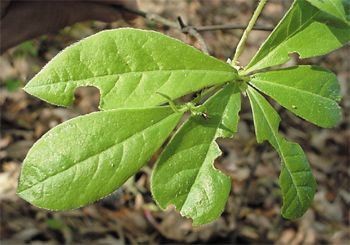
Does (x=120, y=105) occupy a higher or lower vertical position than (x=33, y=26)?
lower

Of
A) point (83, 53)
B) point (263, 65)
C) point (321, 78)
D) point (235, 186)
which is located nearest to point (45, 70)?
point (83, 53)

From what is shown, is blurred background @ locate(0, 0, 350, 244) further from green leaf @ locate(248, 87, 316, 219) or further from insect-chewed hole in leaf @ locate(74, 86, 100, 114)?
green leaf @ locate(248, 87, 316, 219)

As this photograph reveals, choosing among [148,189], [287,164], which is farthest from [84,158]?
[148,189]

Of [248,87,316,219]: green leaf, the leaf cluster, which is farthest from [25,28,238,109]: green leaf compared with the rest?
[248,87,316,219]: green leaf

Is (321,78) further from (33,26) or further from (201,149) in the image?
(33,26)

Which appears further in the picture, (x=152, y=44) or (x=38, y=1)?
(x=38, y=1)

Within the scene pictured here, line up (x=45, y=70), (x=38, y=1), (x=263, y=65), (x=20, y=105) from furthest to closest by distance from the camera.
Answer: (x=20, y=105) < (x=38, y=1) < (x=263, y=65) < (x=45, y=70)
